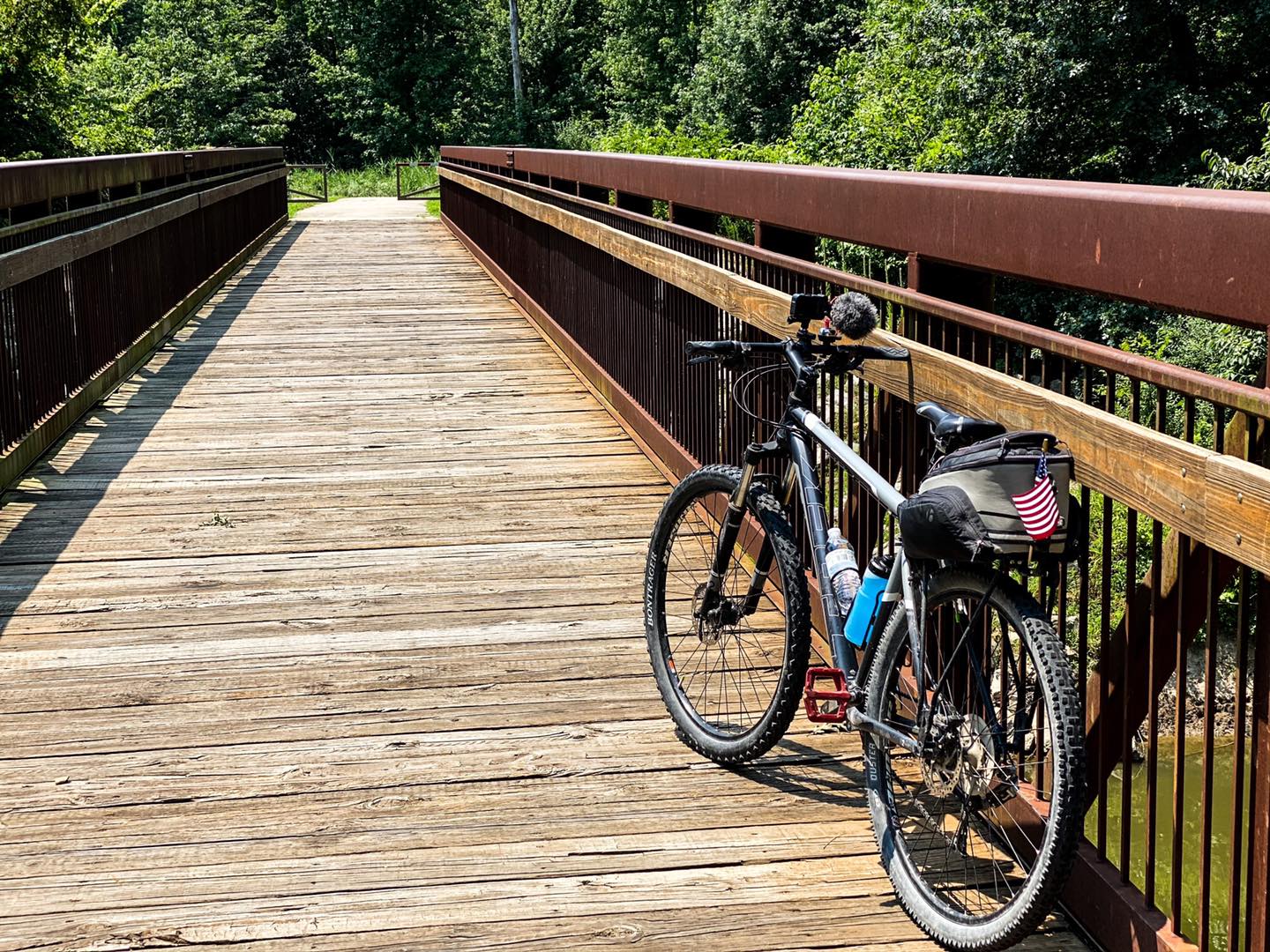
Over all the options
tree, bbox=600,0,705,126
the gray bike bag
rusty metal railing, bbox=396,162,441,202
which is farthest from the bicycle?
tree, bbox=600,0,705,126

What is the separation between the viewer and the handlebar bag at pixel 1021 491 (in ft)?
7.84

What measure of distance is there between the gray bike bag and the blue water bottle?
1.73ft

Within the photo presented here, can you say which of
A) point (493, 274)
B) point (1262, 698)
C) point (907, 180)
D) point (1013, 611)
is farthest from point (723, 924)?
point (493, 274)

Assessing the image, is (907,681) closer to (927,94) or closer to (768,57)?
(927,94)

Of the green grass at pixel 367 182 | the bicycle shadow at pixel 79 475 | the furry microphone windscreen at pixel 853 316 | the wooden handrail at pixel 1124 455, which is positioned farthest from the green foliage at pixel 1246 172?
the green grass at pixel 367 182

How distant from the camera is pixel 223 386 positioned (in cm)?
946

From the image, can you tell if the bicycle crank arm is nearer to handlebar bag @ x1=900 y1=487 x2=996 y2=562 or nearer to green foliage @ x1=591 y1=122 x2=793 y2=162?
handlebar bag @ x1=900 y1=487 x2=996 y2=562

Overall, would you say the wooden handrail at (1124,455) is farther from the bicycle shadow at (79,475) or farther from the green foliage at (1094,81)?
the green foliage at (1094,81)

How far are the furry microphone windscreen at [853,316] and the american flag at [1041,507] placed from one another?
814 mm

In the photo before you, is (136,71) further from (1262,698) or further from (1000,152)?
(1262,698)

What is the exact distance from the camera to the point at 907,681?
145 inches

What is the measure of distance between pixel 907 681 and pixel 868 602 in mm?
647

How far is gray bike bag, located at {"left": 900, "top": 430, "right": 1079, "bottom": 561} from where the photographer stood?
7.88ft

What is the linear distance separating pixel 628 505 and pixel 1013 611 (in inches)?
153
